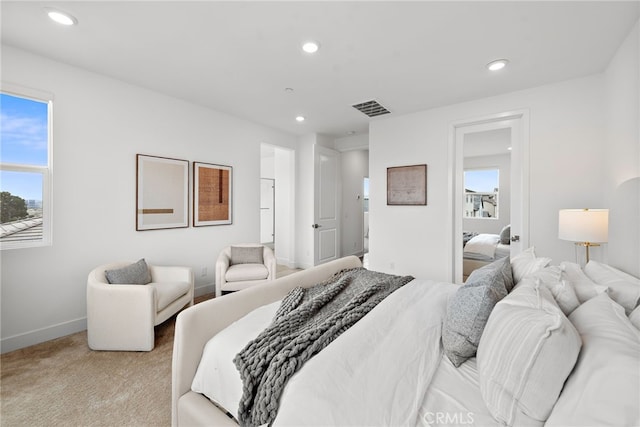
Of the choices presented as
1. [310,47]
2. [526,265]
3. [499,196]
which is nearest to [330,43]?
[310,47]

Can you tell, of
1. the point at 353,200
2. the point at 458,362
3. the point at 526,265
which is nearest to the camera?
the point at 458,362

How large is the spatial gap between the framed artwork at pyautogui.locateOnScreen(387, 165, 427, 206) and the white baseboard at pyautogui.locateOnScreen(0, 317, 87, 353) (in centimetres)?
396

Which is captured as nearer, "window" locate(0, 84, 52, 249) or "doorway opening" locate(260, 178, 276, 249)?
"window" locate(0, 84, 52, 249)

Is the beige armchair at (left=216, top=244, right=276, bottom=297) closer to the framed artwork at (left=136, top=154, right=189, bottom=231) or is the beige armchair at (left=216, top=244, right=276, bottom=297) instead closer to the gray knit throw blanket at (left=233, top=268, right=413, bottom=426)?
the framed artwork at (left=136, top=154, right=189, bottom=231)

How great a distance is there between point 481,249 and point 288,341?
3.19 meters

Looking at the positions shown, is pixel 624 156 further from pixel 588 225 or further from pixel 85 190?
pixel 85 190

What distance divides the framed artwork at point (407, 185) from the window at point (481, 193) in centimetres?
53

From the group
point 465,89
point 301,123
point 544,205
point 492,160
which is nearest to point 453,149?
point 492,160

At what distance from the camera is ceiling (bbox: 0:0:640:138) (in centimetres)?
186

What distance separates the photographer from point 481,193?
136 inches

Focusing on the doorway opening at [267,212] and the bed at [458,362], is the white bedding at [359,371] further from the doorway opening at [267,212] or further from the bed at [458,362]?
the doorway opening at [267,212]

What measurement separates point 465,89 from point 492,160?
970 millimetres

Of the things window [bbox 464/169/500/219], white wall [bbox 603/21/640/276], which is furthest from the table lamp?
window [bbox 464/169/500/219]

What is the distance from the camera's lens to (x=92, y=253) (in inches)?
109
